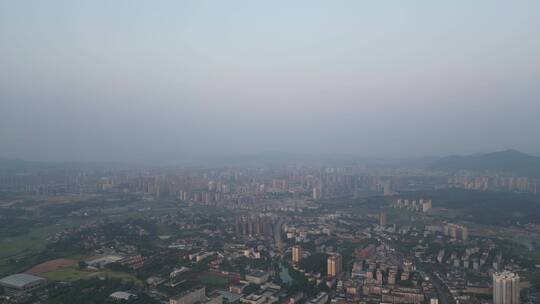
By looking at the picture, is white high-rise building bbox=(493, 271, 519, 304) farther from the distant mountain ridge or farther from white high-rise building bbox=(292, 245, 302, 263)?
the distant mountain ridge

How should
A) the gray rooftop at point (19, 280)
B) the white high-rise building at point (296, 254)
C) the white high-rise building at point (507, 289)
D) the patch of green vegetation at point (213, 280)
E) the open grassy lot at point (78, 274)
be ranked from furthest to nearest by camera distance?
1. the white high-rise building at point (296, 254)
2. the open grassy lot at point (78, 274)
3. the patch of green vegetation at point (213, 280)
4. the gray rooftop at point (19, 280)
5. the white high-rise building at point (507, 289)

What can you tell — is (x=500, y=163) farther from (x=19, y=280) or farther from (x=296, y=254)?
(x=19, y=280)

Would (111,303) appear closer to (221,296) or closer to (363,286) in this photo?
(221,296)

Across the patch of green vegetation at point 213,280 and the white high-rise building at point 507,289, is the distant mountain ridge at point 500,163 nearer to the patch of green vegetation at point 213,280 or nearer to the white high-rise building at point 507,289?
the white high-rise building at point 507,289

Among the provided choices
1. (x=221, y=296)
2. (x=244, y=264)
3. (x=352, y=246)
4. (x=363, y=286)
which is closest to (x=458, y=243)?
(x=352, y=246)

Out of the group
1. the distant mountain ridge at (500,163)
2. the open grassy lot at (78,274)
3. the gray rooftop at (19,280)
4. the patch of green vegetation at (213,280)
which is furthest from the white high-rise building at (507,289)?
the distant mountain ridge at (500,163)

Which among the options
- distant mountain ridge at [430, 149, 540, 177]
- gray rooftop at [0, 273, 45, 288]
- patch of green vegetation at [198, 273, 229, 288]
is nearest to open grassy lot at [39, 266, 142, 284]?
gray rooftop at [0, 273, 45, 288]

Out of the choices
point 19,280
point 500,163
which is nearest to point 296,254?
point 19,280
